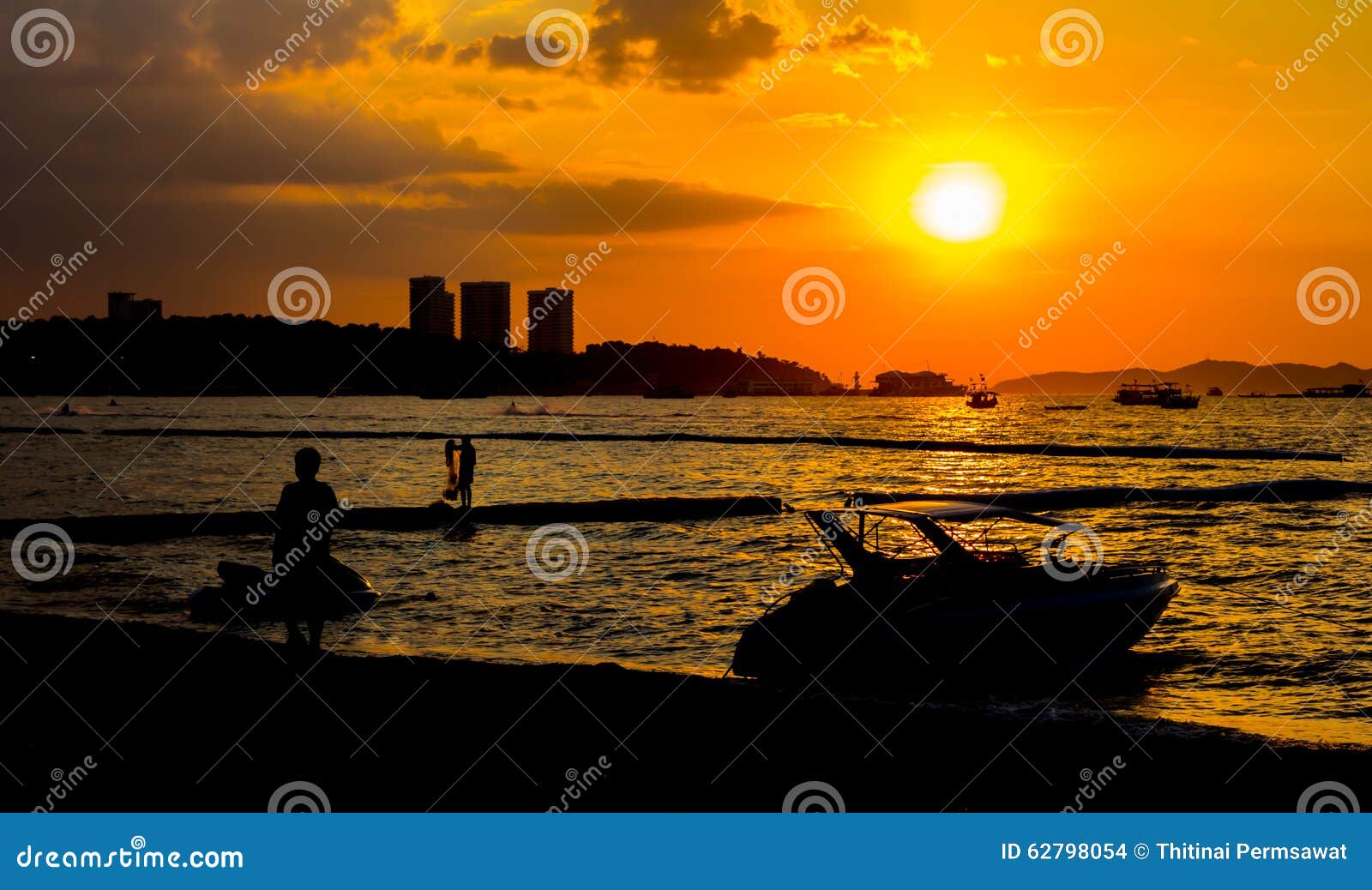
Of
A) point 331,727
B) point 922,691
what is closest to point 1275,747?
point 922,691

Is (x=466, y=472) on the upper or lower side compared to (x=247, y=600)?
upper

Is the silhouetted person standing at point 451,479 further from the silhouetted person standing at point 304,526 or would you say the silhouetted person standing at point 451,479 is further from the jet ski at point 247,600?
the silhouetted person standing at point 304,526

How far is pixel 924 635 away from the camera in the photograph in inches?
670

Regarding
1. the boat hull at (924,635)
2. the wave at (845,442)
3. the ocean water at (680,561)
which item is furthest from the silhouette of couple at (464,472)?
the wave at (845,442)

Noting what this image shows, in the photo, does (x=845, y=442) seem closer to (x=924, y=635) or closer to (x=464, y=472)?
(x=464, y=472)

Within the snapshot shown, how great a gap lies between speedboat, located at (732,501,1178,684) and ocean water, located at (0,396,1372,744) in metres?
1.09

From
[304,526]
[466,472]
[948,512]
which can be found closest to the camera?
[304,526]

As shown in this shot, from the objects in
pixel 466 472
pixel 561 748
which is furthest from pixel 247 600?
pixel 466 472

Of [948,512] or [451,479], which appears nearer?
[948,512]

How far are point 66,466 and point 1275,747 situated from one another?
76.9 meters

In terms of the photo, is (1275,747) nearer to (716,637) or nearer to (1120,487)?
(716,637)

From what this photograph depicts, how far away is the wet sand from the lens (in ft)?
34.0

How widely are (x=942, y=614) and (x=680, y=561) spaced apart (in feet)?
57.7

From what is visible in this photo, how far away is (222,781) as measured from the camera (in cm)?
1029
